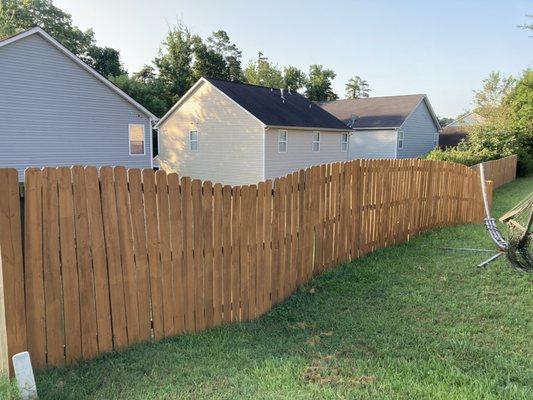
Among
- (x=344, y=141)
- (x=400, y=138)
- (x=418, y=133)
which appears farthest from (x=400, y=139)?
(x=344, y=141)

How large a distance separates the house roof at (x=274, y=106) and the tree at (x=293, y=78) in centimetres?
2801

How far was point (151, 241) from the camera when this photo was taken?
3.63 metres

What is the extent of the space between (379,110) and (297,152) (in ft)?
39.0

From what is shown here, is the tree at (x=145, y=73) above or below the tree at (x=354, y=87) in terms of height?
below

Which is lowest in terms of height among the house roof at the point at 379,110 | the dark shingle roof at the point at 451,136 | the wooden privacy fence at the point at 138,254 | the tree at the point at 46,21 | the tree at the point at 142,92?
the wooden privacy fence at the point at 138,254

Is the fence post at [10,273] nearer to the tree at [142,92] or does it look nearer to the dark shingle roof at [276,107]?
the dark shingle roof at [276,107]

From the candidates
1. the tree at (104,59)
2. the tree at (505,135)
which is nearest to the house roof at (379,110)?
the tree at (505,135)

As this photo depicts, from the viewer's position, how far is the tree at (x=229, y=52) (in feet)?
171

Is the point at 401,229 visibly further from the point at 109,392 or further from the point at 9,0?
the point at 9,0

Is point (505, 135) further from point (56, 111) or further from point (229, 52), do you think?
point (229, 52)

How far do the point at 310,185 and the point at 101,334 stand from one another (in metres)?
2.96

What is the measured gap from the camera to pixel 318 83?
5578 centimetres

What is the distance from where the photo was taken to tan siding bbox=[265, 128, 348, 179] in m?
21.6

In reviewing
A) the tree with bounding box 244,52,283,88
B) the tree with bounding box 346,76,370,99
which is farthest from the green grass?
the tree with bounding box 346,76,370,99
